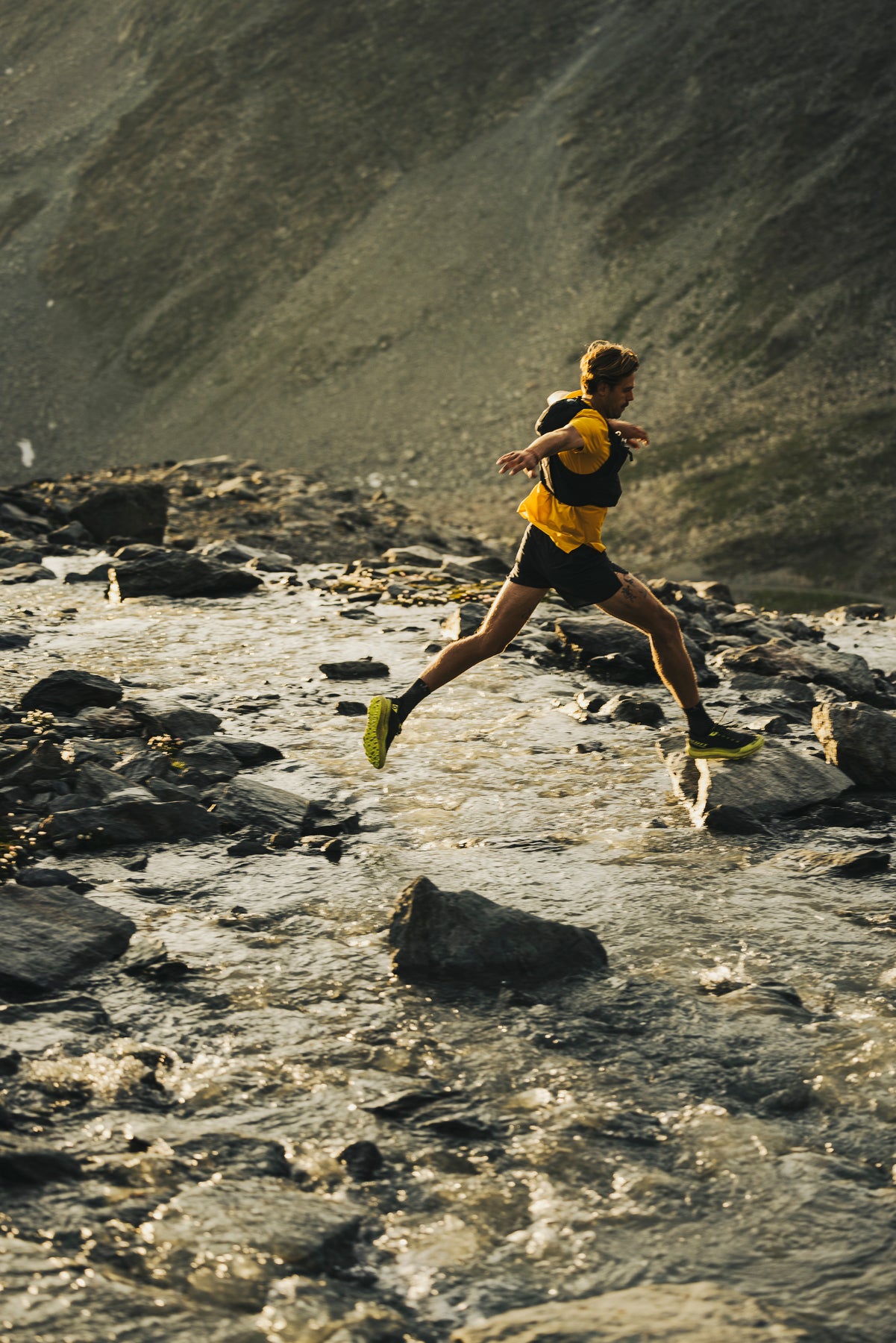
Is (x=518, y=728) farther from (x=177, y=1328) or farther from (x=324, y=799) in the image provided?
(x=177, y=1328)

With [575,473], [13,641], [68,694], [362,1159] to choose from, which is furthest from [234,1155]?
[13,641]

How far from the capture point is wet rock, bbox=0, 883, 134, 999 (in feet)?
16.7

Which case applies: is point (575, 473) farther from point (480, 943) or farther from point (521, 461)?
point (480, 943)

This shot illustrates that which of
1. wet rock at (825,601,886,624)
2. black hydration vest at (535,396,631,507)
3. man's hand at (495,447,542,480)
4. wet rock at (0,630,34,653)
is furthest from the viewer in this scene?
wet rock at (825,601,886,624)

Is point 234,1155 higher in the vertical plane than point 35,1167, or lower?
lower

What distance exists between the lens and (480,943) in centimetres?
535

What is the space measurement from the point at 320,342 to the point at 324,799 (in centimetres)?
5191

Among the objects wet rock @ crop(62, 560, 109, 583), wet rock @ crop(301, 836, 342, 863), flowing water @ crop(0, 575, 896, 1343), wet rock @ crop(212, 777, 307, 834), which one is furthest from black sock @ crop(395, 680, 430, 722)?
wet rock @ crop(62, 560, 109, 583)

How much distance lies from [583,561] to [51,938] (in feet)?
12.9

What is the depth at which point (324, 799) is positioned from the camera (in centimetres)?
764

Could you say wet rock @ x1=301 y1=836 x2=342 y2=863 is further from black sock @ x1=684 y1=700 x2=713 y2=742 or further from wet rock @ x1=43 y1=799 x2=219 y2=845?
black sock @ x1=684 y1=700 x2=713 y2=742

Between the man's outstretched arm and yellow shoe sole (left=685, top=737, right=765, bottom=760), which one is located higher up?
the man's outstretched arm

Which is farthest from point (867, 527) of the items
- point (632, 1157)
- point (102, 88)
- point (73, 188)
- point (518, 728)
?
point (102, 88)

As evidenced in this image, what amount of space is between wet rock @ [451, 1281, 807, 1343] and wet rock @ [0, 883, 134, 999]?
8.25ft
